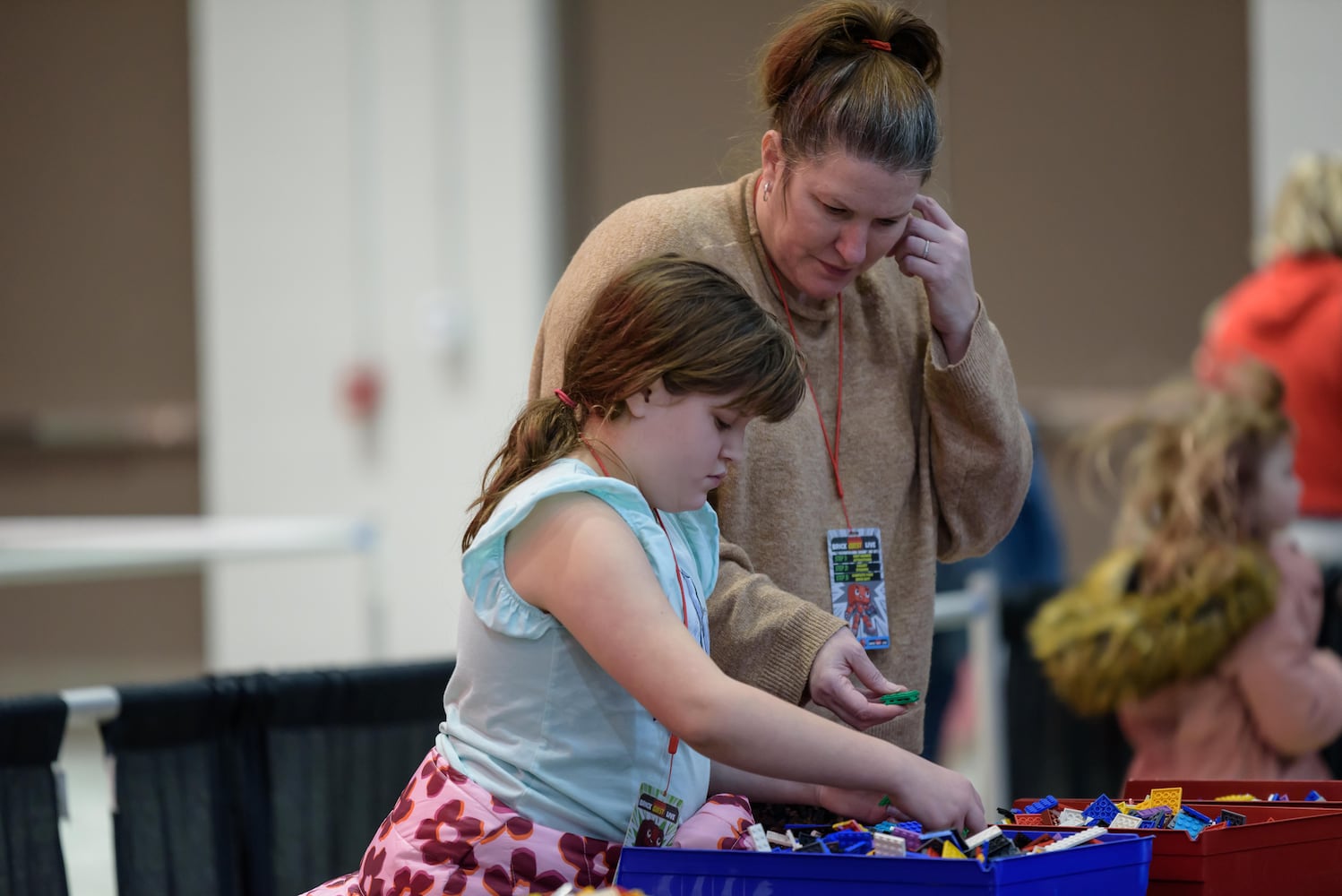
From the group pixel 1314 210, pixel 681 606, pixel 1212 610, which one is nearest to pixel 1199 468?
pixel 1212 610

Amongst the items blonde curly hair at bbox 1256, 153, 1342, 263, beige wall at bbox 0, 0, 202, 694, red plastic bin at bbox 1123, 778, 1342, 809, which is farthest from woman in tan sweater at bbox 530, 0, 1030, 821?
beige wall at bbox 0, 0, 202, 694

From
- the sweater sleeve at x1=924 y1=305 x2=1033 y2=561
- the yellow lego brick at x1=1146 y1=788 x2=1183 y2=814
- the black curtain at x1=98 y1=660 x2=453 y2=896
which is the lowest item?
the black curtain at x1=98 y1=660 x2=453 y2=896

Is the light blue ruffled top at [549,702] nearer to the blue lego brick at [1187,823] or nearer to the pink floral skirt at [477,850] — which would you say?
the pink floral skirt at [477,850]

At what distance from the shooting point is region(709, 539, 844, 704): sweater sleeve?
4.97ft

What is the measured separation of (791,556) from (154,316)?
629 centimetres

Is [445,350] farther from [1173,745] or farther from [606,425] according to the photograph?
[606,425]

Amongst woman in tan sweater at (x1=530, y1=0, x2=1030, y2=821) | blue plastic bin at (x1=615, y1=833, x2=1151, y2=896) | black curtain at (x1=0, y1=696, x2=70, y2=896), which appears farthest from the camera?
black curtain at (x1=0, y1=696, x2=70, y2=896)

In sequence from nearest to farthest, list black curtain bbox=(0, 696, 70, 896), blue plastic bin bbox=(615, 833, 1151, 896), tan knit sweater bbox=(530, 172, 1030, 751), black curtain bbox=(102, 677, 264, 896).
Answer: blue plastic bin bbox=(615, 833, 1151, 896), tan knit sweater bbox=(530, 172, 1030, 751), black curtain bbox=(0, 696, 70, 896), black curtain bbox=(102, 677, 264, 896)

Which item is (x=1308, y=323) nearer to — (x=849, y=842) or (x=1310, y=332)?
(x=1310, y=332)

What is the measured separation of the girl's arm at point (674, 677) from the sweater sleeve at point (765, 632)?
0.23 m

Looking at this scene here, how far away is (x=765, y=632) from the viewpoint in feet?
5.04

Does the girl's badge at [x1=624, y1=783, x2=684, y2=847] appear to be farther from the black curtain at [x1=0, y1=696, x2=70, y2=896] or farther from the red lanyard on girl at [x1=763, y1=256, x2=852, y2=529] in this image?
the black curtain at [x1=0, y1=696, x2=70, y2=896]

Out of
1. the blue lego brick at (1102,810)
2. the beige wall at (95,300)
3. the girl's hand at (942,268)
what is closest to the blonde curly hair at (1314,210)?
the girl's hand at (942,268)

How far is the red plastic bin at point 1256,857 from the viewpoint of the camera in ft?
4.37
